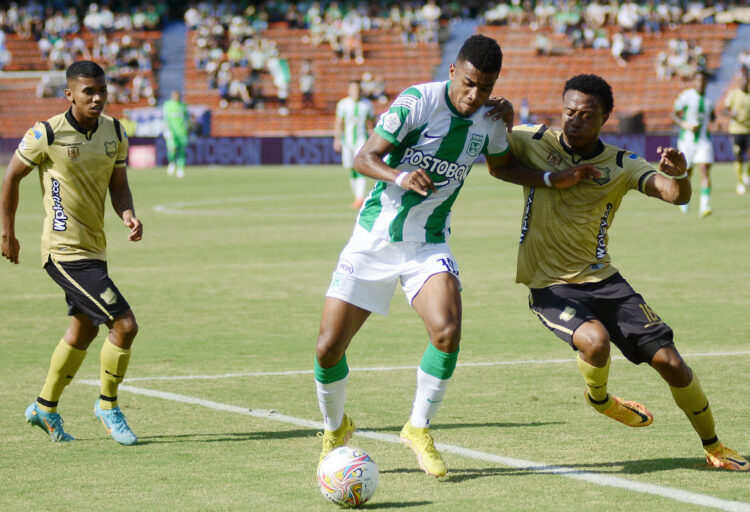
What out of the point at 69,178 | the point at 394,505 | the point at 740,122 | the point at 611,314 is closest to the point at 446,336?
the point at 394,505

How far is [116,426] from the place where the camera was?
258 inches

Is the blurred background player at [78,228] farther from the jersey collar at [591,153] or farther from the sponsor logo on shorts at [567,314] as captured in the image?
the jersey collar at [591,153]

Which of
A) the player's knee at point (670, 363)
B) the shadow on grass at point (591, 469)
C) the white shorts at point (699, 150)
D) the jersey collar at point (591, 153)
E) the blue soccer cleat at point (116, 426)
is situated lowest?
the white shorts at point (699, 150)

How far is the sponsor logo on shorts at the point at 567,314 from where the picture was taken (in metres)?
6.16

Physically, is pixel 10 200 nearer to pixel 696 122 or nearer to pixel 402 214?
pixel 402 214

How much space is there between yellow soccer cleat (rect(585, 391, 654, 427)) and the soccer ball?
1603 millimetres

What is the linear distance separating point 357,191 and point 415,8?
28.8 meters

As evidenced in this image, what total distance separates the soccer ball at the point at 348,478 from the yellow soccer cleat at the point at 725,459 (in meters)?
1.75

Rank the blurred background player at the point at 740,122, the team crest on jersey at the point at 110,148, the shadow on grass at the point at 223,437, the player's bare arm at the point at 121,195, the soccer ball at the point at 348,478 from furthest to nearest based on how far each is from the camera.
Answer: the blurred background player at the point at 740,122, the player's bare arm at the point at 121,195, the team crest on jersey at the point at 110,148, the shadow on grass at the point at 223,437, the soccer ball at the point at 348,478

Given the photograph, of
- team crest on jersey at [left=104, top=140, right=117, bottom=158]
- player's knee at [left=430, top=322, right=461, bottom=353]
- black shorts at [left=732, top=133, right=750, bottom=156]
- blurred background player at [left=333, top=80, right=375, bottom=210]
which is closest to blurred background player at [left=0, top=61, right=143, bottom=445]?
team crest on jersey at [left=104, top=140, right=117, bottom=158]

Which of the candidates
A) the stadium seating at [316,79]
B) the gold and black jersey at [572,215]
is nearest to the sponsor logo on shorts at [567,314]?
the gold and black jersey at [572,215]

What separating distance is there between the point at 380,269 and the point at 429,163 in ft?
2.02

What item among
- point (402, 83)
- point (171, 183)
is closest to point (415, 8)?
point (402, 83)

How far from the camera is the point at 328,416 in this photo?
6.00 m
